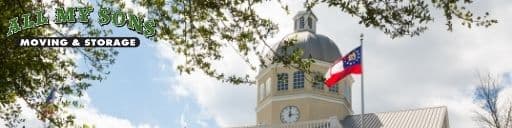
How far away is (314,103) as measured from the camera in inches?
1864

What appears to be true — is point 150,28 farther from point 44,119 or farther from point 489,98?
point 489,98

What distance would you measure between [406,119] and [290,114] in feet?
23.6

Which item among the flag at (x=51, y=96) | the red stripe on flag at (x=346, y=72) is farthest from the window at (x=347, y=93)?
the flag at (x=51, y=96)

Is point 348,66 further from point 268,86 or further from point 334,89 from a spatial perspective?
point 268,86

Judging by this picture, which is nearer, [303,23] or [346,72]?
[346,72]

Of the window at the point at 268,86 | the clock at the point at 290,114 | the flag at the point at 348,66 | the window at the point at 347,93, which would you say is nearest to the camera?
the flag at the point at 348,66

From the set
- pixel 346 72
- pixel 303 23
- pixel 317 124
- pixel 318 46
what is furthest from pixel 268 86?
pixel 346 72

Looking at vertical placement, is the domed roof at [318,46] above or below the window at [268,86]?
above

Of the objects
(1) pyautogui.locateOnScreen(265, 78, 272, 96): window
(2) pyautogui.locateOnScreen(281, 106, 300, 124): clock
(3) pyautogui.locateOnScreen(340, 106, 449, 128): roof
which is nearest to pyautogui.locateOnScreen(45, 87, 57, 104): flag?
(3) pyautogui.locateOnScreen(340, 106, 449, 128): roof

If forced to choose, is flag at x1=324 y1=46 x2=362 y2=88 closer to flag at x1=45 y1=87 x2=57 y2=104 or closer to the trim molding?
the trim molding

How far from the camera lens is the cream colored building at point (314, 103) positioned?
145 feet

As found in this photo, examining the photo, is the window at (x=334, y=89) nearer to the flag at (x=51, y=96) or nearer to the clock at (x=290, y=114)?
the clock at (x=290, y=114)

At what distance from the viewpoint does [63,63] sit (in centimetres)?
1442

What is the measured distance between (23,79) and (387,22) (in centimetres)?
681
